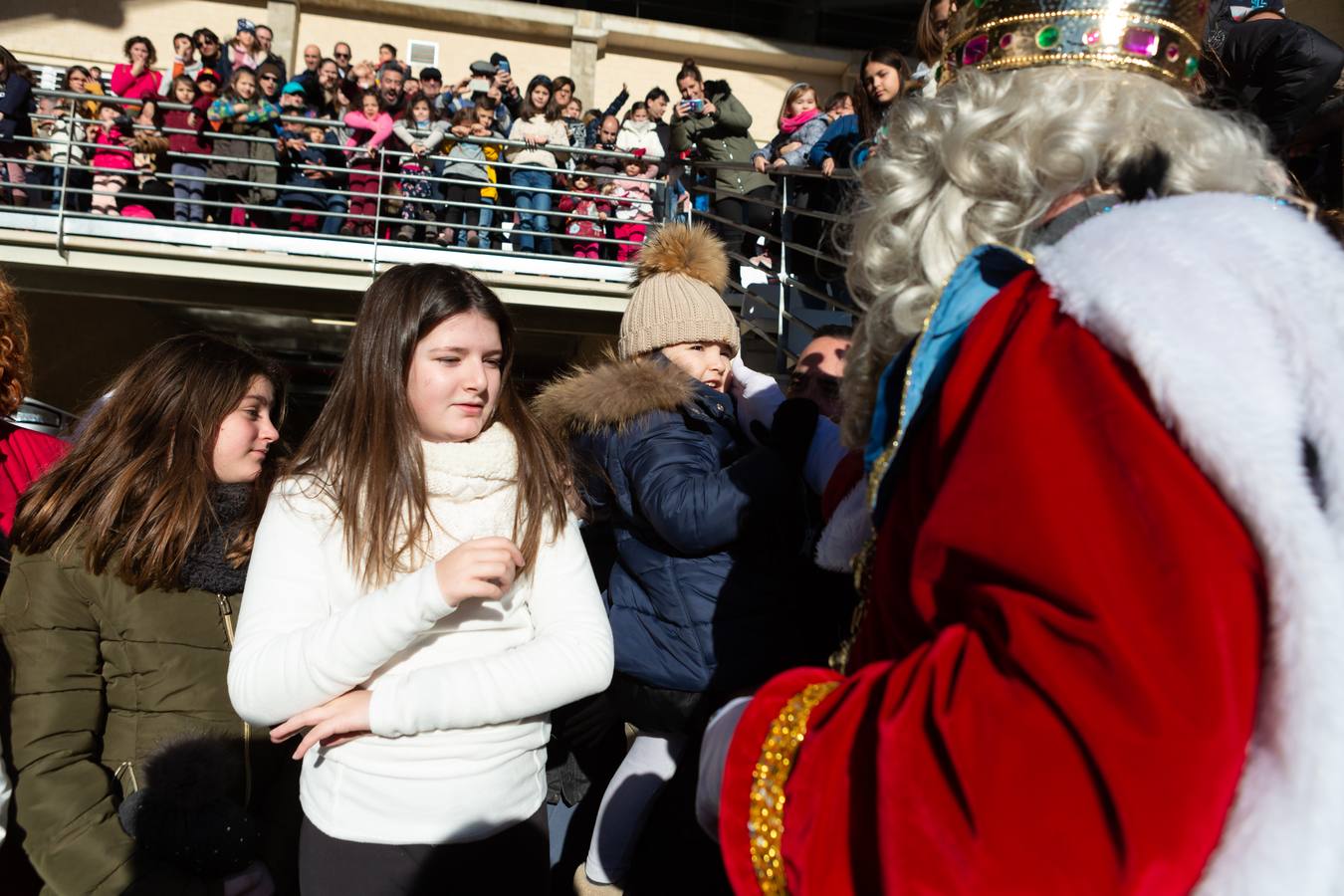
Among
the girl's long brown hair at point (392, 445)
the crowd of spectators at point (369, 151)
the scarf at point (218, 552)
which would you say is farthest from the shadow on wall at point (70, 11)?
the girl's long brown hair at point (392, 445)

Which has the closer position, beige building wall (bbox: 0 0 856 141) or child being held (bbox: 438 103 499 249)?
child being held (bbox: 438 103 499 249)

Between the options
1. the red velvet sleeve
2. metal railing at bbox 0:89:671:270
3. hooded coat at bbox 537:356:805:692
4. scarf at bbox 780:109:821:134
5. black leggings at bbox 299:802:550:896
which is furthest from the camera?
metal railing at bbox 0:89:671:270

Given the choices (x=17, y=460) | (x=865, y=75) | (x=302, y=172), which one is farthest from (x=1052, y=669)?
(x=302, y=172)

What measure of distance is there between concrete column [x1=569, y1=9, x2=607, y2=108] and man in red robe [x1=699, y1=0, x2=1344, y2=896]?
12.9 meters

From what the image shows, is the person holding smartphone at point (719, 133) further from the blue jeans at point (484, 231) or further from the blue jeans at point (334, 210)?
the blue jeans at point (334, 210)

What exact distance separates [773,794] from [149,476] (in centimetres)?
184

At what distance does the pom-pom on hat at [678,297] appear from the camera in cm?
266

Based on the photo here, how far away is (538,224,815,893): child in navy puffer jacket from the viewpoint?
211 centimetres

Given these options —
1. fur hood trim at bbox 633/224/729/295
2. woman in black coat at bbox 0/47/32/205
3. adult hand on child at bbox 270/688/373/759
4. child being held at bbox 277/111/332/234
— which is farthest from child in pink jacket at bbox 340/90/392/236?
adult hand on child at bbox 270/688/373/759

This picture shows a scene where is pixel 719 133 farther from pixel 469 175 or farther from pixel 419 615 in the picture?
pixel 419 615

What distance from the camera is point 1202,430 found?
0.63 metres

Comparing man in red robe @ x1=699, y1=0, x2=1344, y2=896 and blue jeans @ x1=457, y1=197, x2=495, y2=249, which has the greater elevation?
blue jeans @ x1=457, y1=197, x2=495, y2=249

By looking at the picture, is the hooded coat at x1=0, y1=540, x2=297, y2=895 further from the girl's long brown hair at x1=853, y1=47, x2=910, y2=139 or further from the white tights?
the girl's long brown hair at x1=853, y1=47, x2=910, y2=139

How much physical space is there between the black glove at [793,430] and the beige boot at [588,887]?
1.25m
